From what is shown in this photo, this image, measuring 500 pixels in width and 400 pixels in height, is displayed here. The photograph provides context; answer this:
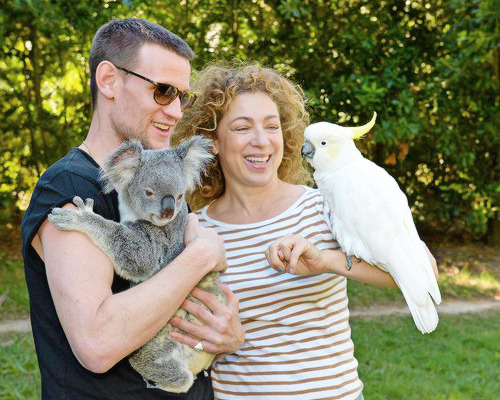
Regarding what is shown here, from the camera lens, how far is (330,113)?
28.8 feet

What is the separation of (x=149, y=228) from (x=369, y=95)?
251 inches

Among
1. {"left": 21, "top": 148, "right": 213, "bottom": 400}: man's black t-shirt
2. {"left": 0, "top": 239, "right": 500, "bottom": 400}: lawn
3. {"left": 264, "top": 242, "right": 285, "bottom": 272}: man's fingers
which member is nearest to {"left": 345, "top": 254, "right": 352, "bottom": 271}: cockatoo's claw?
{"left": 264, "top": 242, "right": 285, "bottom": 272}: man's fingers

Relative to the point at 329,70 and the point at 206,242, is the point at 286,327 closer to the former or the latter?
the point at 206,242

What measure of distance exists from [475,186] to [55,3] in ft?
24.2

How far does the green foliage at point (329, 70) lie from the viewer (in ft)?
29.2

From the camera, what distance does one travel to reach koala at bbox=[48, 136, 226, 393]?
7.31 feet

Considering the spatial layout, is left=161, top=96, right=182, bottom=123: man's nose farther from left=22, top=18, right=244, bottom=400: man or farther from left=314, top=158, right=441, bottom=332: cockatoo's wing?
left=314, top=158, right=441, bottom=332: cockatoo's wing

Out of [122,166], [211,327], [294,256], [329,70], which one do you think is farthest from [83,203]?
[329,70]

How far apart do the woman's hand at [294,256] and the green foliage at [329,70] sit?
6232 mm

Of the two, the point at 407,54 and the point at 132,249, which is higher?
the point at 407,54

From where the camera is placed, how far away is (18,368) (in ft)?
20.1

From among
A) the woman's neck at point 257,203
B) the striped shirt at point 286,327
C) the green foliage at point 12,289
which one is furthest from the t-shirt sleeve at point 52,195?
the green foliage at point 12,289

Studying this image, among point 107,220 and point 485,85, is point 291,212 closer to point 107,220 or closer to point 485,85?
point 107,220

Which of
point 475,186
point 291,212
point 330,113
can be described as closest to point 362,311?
point 330,113
